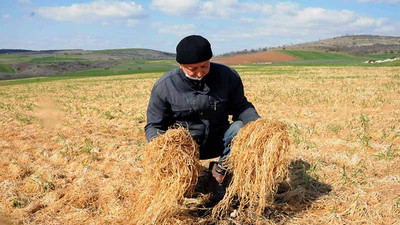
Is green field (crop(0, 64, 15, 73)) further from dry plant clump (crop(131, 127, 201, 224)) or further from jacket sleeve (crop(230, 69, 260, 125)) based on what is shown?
dry plant clump (crop(131, 127, 201, 224))

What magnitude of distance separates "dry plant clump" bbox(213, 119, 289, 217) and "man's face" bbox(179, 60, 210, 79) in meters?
0.70

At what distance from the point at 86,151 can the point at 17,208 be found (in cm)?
209

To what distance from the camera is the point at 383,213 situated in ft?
11.1

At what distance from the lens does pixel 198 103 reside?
3.56 metres

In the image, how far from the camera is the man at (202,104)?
3559 millimetres

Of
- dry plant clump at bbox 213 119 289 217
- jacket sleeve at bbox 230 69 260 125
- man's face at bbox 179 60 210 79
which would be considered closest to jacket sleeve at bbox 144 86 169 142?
man's face at bbox 179 60 210 79

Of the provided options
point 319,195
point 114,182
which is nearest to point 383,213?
point 319,195

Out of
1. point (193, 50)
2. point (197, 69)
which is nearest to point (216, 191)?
point (197, 69)

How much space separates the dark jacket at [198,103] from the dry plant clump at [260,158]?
17.0 inches

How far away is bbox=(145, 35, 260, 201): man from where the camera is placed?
3559 mm

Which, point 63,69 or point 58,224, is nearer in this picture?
point 58,224

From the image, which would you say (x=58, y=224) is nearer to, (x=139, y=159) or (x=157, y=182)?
(x=157, y=182)

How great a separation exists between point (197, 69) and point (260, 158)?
1.06 m

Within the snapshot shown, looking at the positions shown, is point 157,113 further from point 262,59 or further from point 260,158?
point 262,59
